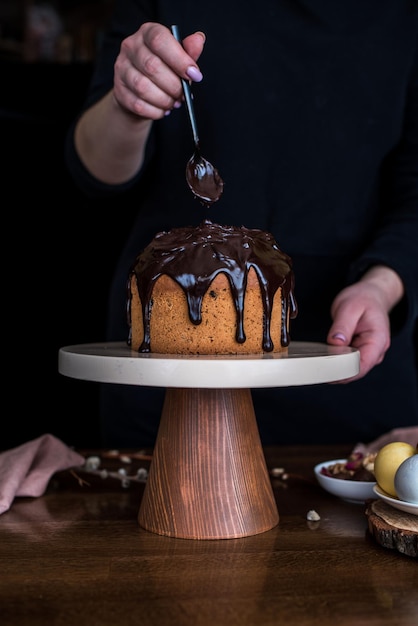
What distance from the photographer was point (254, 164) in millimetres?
1685

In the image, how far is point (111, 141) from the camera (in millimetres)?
1490

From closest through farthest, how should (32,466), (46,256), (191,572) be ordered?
(191,572), (32,466), (46,256)

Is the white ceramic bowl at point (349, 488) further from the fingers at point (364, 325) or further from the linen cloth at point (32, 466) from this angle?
the linen cloth at point (32, 466)

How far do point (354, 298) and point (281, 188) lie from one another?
1.33 feet

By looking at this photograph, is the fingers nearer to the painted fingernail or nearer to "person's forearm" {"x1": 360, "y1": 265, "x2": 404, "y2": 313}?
"person's forearm" {"x1": 360, "y1": 265, "x2": 404, "y2": 313}

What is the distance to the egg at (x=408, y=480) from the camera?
974mm

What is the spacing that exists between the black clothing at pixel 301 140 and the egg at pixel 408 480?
0.68 m

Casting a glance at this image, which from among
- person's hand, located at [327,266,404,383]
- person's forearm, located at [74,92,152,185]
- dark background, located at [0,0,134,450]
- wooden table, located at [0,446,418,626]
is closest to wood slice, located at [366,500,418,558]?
wooden table, located at [0,446,418,626]

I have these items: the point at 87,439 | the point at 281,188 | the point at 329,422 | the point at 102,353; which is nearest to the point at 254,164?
the point at 281,188

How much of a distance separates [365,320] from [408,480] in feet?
1.39

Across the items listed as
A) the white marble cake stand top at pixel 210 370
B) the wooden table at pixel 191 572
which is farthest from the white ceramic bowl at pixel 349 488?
the white marble cake stand top at pixel 210 370

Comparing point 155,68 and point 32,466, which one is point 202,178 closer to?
point 155,68

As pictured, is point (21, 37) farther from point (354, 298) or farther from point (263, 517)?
point (263, 517)

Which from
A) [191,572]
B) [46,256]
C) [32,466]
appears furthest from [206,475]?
[46,256]
